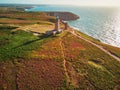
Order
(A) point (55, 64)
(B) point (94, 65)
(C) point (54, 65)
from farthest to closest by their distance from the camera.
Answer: (B) point (94, 65), (A) point (55, 64), (C) point (54, 65)

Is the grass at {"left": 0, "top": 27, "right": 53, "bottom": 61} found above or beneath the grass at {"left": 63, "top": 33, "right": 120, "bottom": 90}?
above

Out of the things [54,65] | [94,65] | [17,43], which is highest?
[17,43]

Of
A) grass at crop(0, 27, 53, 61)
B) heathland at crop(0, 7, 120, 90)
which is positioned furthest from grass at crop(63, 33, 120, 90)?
grass at crop(0, 27, 53, 61)

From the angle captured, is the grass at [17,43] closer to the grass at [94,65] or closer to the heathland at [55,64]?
the heathland at [55,64]

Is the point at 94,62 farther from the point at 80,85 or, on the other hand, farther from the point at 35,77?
the point at 35,77

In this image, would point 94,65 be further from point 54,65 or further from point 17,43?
point 17,43

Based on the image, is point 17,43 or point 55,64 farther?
point 17,43

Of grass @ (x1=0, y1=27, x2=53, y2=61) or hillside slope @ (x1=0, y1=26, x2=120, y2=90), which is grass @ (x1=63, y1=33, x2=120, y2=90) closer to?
hillside slope @ (x1=0, y1=26, x2=120, y2=90)

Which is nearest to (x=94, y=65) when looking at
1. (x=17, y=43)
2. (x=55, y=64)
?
(x=55, y=64)

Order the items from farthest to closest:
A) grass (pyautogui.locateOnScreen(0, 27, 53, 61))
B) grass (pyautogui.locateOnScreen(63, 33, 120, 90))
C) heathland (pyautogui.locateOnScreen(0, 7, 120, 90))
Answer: grass (pyautogui.locateOnScreen(0, 27, 53, 61))
grass (pyautogui.locateOnScreen(63, 33, 120, 90))
heathland (pyautogui.locateOnScreen(0, 7, 120, 90))

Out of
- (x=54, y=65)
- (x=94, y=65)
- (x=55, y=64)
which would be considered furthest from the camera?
(x=94, y=65)
